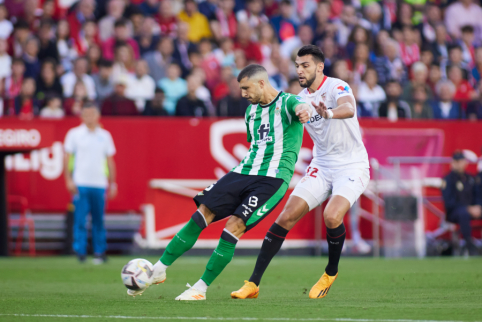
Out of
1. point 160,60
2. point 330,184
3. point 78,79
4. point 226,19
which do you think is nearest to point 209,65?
point 160,60

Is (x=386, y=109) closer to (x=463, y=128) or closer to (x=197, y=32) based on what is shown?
(x=463, y=128)

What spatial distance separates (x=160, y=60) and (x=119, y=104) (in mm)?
1842

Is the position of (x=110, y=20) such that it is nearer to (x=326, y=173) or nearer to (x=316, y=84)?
(x=316, y=84)

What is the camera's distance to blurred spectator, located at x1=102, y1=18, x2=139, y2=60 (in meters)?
16.4

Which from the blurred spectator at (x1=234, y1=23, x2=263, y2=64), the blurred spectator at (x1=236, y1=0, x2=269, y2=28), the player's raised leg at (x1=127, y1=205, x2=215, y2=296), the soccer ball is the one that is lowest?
the soccer ball

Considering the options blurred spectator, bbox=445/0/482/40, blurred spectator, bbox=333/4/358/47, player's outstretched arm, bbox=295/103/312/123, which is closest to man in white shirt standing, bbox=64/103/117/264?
player's outstretched arm, bbox=295/103/312/123

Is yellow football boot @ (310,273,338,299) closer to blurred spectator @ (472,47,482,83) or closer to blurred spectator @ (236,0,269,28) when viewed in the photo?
blurred spectator @ (236,0,269,28)

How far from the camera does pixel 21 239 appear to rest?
1462cm

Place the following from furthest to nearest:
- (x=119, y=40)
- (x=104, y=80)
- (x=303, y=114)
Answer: (x=119, y=40)
(x=104, y=80)
(x=303, y=114)

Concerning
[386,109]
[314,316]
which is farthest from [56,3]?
[314,316]

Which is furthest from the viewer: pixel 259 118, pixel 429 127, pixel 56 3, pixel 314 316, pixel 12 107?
pixel 56 3

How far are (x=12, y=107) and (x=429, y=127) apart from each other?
859 cm

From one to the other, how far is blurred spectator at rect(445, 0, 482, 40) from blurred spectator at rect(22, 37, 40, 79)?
36.3 ft

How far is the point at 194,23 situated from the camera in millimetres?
18031
